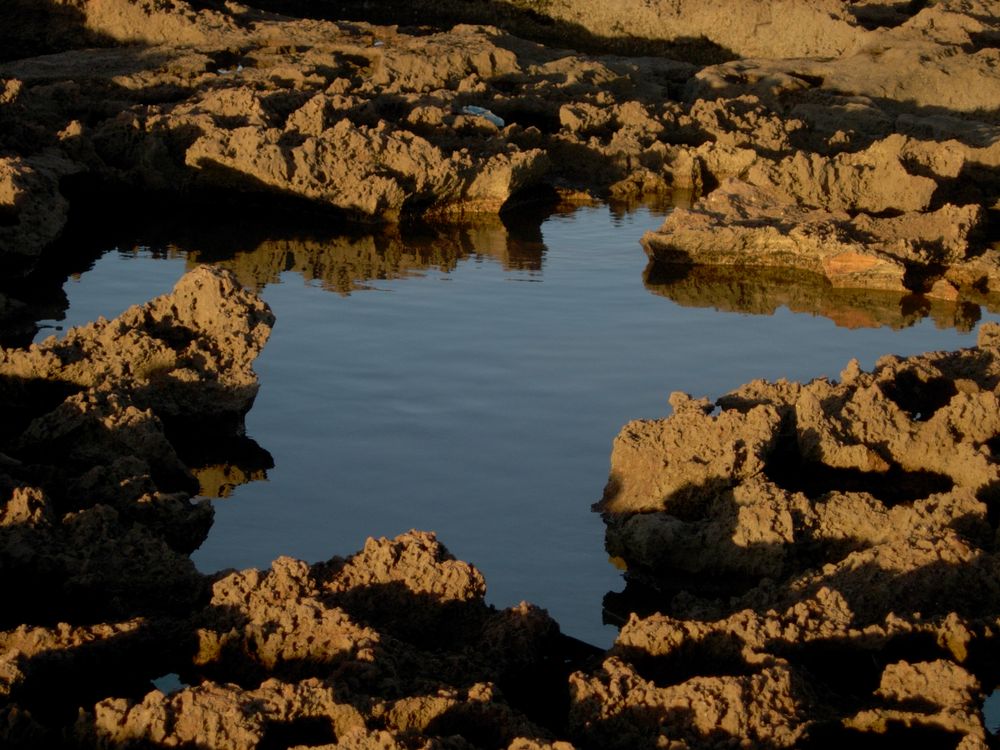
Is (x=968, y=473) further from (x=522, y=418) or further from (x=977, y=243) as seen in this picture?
(x=977, y=243)

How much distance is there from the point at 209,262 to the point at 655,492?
4178 mm

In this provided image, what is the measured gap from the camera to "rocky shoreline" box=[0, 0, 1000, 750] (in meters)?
3.90

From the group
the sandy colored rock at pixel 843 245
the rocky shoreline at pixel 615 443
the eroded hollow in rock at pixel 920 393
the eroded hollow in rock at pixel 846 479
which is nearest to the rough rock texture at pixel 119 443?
the rocky shoreline at pixel 615 443

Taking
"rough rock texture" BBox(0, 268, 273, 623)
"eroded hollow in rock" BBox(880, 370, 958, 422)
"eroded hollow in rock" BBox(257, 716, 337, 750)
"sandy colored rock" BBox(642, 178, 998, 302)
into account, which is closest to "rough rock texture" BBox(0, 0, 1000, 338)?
"sandy colored rock" BBox(642, 178, 998, 302)

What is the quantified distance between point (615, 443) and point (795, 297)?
10.9 ft

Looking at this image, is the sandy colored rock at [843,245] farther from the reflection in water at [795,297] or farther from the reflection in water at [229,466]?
the reflection in water at [229,466]

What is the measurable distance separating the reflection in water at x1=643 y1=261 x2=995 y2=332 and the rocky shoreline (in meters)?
0.02

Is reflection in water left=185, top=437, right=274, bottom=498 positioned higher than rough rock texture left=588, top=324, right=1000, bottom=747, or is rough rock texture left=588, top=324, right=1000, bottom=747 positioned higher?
rough rock texture left=588, top=324, right=1000, bottom=747

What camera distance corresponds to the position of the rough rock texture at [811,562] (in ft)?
12.6

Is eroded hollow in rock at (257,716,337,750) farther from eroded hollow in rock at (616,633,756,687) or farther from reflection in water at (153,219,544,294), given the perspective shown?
reflection in water at (153,219,544,294)

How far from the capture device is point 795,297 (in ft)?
28.5

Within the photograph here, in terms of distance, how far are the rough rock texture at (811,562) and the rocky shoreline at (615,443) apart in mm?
12

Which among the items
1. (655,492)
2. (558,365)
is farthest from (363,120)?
(655,492)

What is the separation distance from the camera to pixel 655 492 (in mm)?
5469
